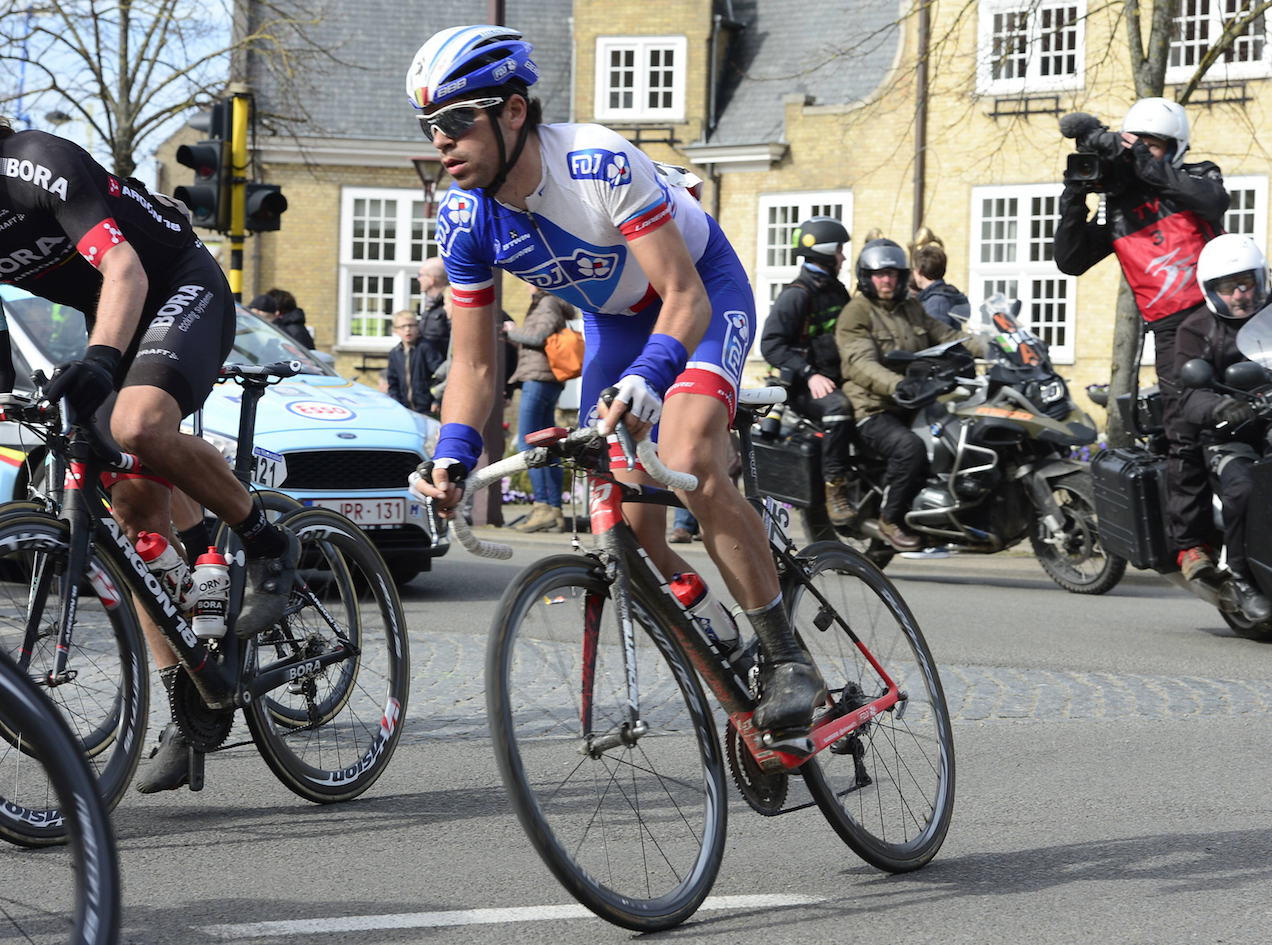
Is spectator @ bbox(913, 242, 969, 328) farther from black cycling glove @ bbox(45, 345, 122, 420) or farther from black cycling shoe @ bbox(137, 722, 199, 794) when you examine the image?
black cycling glove @ bbox(45, 345, 122, 420)

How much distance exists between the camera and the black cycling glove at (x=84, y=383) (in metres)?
3.78

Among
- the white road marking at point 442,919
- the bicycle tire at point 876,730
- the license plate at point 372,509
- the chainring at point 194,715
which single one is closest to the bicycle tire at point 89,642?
the chainring at point 194,715

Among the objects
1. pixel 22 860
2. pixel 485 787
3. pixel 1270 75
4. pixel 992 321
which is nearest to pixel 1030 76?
pixel 1270 75

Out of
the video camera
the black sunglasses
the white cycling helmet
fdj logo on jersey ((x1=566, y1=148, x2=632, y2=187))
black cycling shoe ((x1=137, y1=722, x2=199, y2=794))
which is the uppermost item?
the white cycling helmet

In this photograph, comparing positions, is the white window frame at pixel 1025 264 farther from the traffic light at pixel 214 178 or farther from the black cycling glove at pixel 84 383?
the black cycling glove at pixel 84 383

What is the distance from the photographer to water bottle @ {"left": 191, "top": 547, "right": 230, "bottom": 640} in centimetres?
446

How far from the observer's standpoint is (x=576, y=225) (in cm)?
391

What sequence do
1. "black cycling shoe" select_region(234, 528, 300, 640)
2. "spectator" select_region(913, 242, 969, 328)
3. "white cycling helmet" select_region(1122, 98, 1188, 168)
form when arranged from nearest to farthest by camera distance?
"black cycling shoe" select_region(234, 528, 300, 640) → "white cycling helmet" select_region(1122, 98, 1188, 168) → "spectator" select_region(913, 242, 969, 328)

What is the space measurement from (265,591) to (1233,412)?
17.0 feet

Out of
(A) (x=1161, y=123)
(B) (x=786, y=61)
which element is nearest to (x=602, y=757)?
(A) (x=1161, y=123)

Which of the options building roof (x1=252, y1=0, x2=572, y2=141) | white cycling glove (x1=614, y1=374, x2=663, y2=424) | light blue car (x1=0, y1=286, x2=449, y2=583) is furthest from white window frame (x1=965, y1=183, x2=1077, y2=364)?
white cycling glove (x1=614, y1=374, x2=663, y2=424)

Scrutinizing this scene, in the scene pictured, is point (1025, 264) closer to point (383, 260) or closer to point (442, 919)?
point (383, 260)

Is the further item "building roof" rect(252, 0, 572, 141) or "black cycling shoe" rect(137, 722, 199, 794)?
"building roof" rect(252, 0, 572, 141)

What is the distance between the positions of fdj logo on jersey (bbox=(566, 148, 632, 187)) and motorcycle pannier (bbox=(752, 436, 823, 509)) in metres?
7.29
